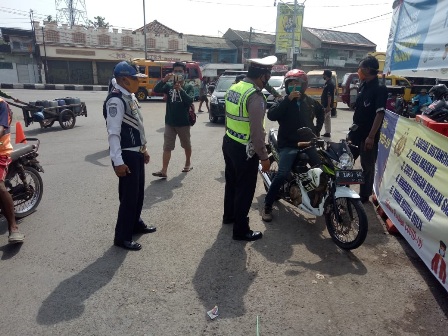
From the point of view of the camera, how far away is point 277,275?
3.22 metres

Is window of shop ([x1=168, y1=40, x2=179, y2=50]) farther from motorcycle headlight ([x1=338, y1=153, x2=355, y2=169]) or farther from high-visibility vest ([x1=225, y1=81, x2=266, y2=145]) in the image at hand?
motorcycle headlight ([x1=338, y1=153, x2=355, y2=169])

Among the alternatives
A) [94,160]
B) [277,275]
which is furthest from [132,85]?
[94,160]

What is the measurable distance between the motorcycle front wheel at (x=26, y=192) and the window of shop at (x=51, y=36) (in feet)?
113

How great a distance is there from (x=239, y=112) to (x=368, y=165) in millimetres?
2394

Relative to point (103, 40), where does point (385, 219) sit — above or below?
below

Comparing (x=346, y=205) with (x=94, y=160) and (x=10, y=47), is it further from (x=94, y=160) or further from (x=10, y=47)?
(x=10, y=47)

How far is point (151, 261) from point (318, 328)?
5.52ft

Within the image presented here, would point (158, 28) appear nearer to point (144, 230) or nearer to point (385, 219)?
point (144, 230)

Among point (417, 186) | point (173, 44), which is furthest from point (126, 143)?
point (173, 44)

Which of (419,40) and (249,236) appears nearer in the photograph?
(249,236)

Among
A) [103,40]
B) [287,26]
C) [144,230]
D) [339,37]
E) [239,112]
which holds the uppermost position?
[339,37]

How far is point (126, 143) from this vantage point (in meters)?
3.47

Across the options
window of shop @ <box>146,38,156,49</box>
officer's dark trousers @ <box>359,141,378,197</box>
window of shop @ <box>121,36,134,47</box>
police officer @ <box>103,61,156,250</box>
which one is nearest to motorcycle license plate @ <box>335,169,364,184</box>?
officer's dark trousers @ <box>359,141,378,197</box>

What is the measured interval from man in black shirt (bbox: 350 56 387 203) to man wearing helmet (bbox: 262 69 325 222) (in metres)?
0.78
